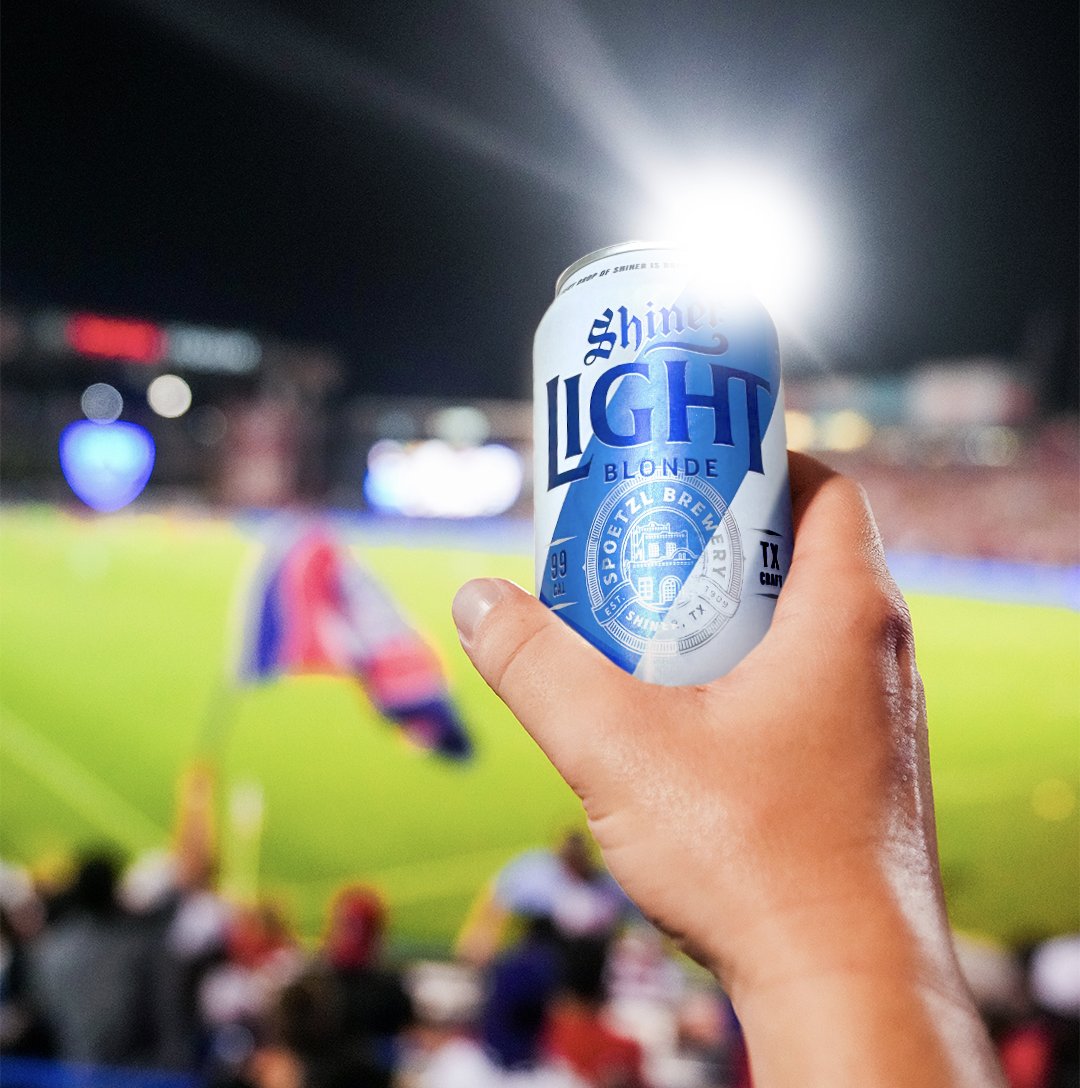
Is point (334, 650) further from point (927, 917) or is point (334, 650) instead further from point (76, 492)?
point (76, 492)

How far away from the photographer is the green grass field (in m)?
5.72

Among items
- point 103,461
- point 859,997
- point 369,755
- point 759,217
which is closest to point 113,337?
point 103,461

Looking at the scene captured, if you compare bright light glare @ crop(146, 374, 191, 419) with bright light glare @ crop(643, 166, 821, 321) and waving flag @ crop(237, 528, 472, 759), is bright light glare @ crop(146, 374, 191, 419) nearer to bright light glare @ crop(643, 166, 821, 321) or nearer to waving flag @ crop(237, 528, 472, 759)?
waving flag @ crop(237, 528, 472, 759)

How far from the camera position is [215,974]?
4.80m

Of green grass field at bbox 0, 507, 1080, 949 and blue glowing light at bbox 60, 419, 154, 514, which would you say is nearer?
green grass field at bbox 0, 507, 1080, 949

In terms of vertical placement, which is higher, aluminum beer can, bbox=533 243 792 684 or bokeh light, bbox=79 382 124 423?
bokeh light, bbox=79 382 124 423

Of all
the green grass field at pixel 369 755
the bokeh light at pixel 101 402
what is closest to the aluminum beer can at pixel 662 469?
the green grass field at pixel 369 755

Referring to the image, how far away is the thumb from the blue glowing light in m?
12.6

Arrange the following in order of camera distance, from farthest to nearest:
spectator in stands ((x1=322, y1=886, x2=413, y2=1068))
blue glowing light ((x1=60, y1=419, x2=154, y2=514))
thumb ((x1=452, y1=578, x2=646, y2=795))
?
blue glowing light ((x1=60, y1=419, x2=154, y2=514)) → spectator in stands ((x1=322, y1=886, x2=413, y2=1068)) → thumb ((x1=452, y1=578, x2=646, y2=795))

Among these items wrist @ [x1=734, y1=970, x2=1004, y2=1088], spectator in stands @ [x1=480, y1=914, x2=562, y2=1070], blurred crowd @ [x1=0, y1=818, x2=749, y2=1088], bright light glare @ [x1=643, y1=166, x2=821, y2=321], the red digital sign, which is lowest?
blurred crowd @ [x1=0, y1=818, x2=749, y2=1088]

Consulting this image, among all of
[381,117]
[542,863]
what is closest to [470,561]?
[542,863]

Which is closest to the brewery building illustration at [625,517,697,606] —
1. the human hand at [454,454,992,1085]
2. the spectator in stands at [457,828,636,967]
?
the human hand at [454,454,992,1085]

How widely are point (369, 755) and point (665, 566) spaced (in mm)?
5862

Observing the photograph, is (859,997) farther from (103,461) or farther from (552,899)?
(103,461)
